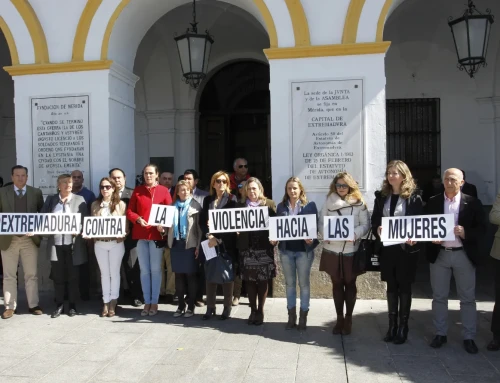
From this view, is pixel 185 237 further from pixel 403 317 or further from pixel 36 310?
pixel 403 317

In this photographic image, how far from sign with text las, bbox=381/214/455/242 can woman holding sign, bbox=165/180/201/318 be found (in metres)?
2.16

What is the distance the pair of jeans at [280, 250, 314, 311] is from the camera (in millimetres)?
5379

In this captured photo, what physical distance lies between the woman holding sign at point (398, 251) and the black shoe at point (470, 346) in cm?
55

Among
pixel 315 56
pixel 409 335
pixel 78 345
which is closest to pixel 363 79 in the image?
pixel 315 56

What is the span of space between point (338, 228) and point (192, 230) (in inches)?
67.7

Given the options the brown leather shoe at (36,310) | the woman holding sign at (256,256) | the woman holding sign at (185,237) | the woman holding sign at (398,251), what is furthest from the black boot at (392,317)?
the brown leather shoe at (36,310)

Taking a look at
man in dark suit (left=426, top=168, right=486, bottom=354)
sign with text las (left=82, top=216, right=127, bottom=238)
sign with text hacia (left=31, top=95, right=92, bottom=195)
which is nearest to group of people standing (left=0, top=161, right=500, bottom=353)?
man in dark suit (left=426, top=168, right=486, bottom=354)

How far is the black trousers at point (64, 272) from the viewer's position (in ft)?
20.0

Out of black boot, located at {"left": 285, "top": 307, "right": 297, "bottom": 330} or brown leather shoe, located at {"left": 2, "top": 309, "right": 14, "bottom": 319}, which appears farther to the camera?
brown leather shoe, located at {"left": 2, "top": 309, "right": 14, "bottom": 319}

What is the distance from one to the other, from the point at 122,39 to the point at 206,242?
367 cm

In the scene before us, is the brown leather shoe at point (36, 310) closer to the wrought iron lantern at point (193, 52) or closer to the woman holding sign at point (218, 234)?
the woman holding sign at point (218, 234)

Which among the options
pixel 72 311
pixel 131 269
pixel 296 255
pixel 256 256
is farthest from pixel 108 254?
pixel 296 255

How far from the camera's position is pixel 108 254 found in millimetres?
6051

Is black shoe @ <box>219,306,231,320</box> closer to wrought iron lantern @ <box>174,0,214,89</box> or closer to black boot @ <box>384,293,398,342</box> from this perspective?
black boot @ <box>384,293,398,342</box>
